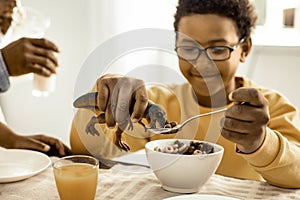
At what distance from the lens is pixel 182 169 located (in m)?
0.97

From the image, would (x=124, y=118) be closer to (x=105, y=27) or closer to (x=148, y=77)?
(x=148, y=77)

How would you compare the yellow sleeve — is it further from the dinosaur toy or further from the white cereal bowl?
the dinosaur toy

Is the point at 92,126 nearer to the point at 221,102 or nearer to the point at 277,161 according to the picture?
the point at 277,161

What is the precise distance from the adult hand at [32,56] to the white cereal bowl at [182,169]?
1.51ft

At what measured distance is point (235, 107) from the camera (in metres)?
0.97

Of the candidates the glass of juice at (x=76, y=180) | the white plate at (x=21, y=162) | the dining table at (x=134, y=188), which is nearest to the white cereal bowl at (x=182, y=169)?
the dining table at (x=134, y=188)

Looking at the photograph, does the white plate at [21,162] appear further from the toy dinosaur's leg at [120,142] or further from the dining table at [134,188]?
the toy dinosaur's leg at [120,142]

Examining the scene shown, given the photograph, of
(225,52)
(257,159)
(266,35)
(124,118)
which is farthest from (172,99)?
(266,35)

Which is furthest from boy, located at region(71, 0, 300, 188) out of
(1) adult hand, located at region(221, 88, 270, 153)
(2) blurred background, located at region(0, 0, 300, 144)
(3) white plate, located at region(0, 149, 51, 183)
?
(2) blurred background, located at region(0, 0, 300, 144)

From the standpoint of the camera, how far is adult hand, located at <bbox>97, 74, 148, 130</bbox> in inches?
34.5

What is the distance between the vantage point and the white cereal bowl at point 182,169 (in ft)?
3.19

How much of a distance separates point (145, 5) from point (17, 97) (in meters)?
0.92

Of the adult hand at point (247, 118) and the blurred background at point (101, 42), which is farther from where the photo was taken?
the blurred background at point (101, 42)

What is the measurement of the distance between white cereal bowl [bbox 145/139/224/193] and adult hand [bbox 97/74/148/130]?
135 millimetres
